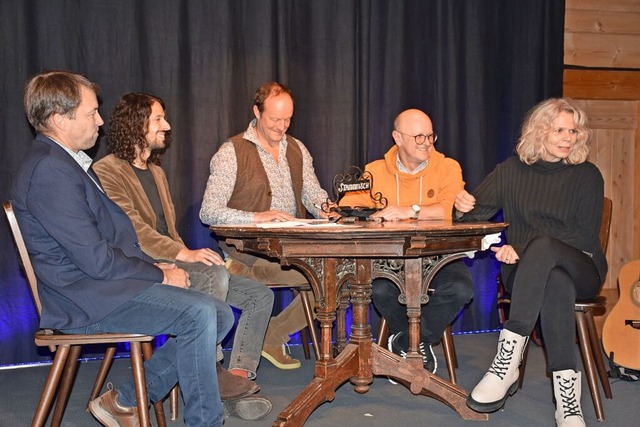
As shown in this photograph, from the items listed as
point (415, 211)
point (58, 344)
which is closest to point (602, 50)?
point (415, 211)

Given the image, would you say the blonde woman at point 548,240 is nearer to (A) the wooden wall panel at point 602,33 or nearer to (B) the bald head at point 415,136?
(B) the bald head at point 415,136

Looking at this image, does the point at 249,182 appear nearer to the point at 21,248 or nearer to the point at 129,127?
the point at 129,127

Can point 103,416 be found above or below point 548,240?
below

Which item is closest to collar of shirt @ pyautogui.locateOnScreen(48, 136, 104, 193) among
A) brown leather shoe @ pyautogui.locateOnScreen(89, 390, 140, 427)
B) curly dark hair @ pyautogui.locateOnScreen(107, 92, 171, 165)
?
curly dark hair @ pyautogui.locateOnScreen(107, 92, 171, 165)

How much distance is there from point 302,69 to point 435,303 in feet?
5.14

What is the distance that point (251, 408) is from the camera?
277 centimetres

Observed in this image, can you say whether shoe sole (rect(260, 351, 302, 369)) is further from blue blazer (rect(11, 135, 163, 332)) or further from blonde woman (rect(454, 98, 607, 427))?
blue blazer (rect(11, 135, 163, 332))

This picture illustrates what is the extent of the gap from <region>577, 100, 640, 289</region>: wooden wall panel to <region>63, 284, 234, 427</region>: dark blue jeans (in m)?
3.25

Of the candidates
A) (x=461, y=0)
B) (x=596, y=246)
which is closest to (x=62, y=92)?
(x=596, y=246)

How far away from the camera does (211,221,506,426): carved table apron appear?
2.43 m

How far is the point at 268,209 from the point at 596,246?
4.80ft

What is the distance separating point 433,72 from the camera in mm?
4340

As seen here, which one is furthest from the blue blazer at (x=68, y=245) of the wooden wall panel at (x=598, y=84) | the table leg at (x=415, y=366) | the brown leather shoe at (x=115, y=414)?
the wooden wall panel at (x=598, y=84)

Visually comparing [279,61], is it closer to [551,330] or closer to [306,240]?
[306,240]
